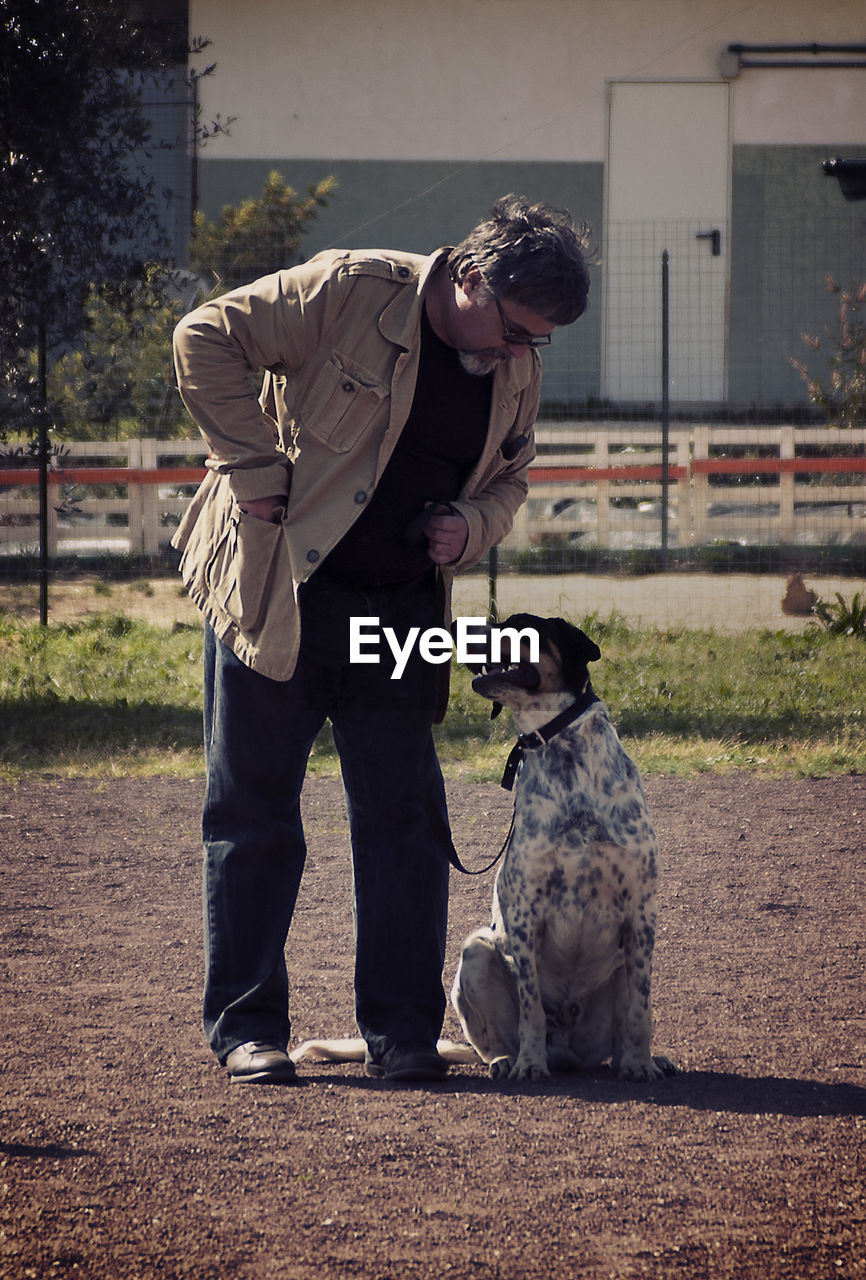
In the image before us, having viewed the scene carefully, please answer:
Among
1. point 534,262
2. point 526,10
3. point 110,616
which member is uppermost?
point 526,10

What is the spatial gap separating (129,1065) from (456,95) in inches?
597

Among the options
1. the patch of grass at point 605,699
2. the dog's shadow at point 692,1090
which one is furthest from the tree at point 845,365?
the dog's shadow at point 692,1090

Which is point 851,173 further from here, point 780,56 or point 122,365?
point 780,56

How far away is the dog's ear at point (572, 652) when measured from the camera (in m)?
3.79

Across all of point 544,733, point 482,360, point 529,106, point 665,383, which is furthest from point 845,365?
point 482,360

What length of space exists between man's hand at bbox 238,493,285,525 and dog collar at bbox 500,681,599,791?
2.84 feet

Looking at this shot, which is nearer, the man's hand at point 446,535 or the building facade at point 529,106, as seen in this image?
the man's hand at point 446,535

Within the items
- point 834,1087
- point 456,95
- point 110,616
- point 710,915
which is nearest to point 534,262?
point 834,1087

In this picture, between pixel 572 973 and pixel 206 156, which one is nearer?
pixel 572 973

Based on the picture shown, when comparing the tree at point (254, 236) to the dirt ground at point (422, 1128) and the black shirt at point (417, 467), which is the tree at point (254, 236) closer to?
the dirt ground at point (422, 1128)

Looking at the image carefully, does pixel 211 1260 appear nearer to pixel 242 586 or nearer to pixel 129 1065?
pixel 129 1065

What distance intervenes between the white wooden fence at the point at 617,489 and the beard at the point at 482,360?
336 inches

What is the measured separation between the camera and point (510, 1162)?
2955 millimetres

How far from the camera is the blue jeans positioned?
345cm
